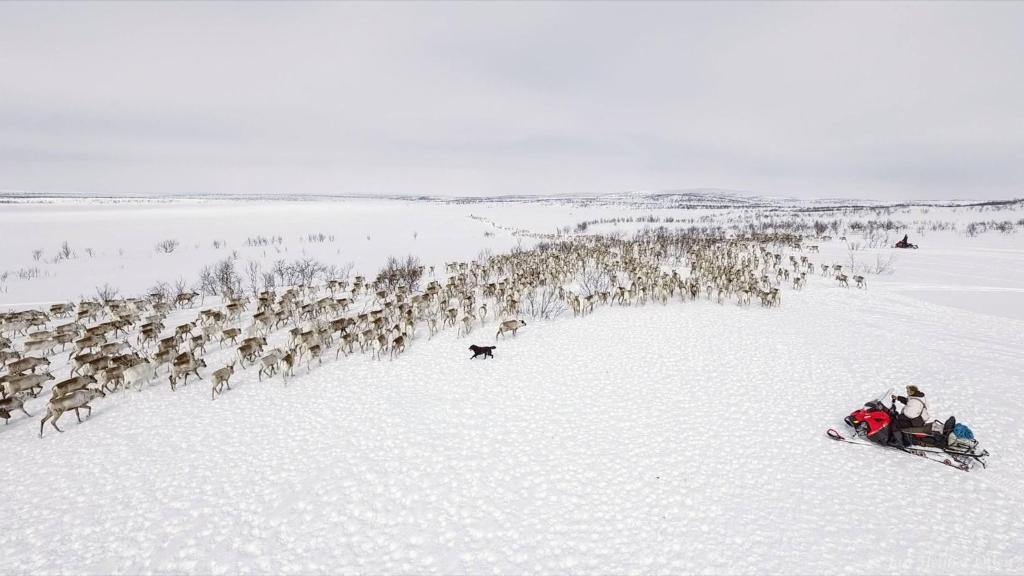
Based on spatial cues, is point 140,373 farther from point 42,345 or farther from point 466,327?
point 466,327

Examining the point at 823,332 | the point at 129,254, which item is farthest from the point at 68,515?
the point at 129,254


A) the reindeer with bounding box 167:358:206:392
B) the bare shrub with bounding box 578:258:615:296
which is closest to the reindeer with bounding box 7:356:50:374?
the reindeer with bounding box 167:358:206:392

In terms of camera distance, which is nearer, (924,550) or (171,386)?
(924,550)

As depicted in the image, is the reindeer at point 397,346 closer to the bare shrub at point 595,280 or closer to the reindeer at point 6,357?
the bare shrub at point 595,280

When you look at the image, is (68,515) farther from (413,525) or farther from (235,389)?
(413,525)

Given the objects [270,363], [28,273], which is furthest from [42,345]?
[28,273]

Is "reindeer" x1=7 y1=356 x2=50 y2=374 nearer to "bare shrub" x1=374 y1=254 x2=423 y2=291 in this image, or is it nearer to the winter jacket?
"bare shrub" x1=374 y1=254 x2=423 y2=291
